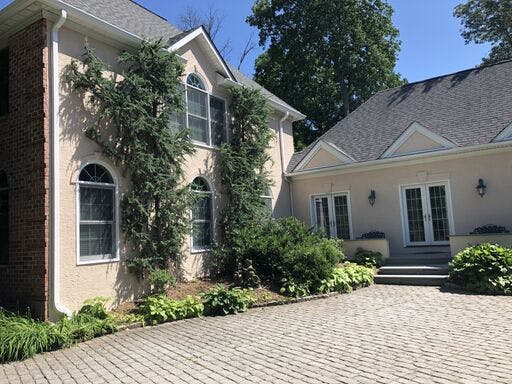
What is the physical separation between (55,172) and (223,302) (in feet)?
13.7

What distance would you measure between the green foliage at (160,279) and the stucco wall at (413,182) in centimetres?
767

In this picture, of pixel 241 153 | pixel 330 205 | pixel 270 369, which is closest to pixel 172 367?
pixel 270 369

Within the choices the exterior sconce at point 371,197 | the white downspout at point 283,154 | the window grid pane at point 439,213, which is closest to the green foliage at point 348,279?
the window grid pane at point 439,213

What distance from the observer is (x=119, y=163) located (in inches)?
381

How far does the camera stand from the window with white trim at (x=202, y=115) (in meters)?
12.2

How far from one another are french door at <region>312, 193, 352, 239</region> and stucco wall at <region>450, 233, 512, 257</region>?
3799 mm

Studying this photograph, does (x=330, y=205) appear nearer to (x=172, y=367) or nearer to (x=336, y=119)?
(x=172, y=367)

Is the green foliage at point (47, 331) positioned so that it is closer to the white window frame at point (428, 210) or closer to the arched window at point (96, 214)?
the arched window at point (96, 214)

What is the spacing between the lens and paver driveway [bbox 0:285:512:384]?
5.00m

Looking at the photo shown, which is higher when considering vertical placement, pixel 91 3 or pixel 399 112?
pixel 91 3

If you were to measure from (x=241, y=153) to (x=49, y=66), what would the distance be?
20.0ft

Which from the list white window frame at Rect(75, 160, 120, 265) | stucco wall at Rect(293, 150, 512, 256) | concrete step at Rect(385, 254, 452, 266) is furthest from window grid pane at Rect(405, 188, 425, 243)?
white window frame at Rect(75, 160, 120, 265)

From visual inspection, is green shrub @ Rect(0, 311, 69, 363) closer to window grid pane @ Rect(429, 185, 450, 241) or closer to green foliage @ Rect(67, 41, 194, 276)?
green foliage @ Rect(67, 41, 194, 276)

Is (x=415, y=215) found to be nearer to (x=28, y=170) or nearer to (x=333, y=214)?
(x=333, y=214)
